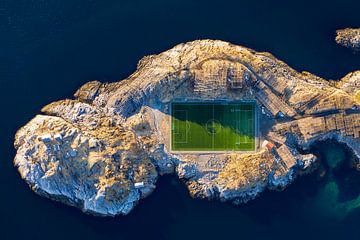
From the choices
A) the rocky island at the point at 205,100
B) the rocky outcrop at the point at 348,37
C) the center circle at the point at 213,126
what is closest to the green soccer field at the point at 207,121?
the center circle at the point at 213,126

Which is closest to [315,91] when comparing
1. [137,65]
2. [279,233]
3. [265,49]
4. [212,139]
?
[265,49]

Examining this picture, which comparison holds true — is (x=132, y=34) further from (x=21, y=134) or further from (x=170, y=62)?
(x=21, y=134)

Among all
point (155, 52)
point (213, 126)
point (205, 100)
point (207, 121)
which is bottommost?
point (213, 126)

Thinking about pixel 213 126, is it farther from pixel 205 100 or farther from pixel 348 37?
pixel 348 37

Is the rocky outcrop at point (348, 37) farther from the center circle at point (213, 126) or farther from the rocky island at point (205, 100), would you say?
the center circle at point (213, 126)

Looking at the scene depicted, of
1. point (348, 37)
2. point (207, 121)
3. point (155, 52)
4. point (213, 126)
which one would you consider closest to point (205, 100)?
point (207, 121)
